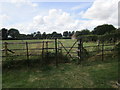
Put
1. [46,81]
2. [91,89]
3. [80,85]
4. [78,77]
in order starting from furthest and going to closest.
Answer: [78,77], [46,81], [80,85], [91,89]

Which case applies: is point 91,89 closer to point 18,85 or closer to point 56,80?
point 56,80

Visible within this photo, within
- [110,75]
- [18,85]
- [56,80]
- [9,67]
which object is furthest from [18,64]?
[110,75]

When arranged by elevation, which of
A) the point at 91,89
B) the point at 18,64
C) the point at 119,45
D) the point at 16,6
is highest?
the point at 16,6

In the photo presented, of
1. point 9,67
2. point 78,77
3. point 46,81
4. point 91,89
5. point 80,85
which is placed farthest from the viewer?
point 9,67

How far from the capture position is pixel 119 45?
11.9 ft

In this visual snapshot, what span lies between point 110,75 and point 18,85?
3.75m

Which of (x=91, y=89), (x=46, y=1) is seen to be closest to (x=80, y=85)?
(x=91, y=89)

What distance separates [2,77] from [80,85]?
10.9 feet

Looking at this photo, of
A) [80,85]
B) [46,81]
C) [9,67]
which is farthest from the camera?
[9,67]

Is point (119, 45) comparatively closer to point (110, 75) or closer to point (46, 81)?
point (110, 75)

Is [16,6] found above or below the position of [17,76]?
above

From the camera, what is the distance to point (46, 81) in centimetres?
405

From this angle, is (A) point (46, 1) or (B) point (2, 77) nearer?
(B) point (2, 77)

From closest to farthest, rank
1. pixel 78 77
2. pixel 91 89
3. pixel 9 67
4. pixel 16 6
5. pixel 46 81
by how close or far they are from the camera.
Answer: pixel 91 89
pixel 46 81
pixel 78 77
pixel 9 67
pixel 16 6
